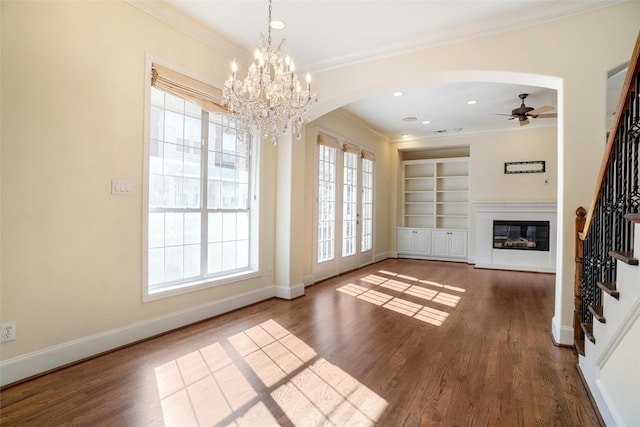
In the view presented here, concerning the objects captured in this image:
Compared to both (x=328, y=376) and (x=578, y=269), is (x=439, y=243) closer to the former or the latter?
(x=578, y=269)

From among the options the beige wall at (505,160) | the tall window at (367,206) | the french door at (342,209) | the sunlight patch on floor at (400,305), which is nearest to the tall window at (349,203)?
the french door at (342,209)

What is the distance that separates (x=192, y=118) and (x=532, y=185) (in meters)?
7.18

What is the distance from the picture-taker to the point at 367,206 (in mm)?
7770

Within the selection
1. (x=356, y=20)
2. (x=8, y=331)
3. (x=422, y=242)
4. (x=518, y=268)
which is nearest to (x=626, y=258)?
(x=356, y=20)

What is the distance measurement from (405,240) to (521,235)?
2.68m

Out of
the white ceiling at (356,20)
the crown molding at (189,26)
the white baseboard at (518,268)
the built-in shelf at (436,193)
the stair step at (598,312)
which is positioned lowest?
the white baseboard at (518,268)

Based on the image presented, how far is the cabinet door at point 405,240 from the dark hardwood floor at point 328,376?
15.3ft

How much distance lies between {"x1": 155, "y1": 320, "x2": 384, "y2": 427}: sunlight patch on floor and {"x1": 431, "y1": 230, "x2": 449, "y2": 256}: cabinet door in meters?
6.32

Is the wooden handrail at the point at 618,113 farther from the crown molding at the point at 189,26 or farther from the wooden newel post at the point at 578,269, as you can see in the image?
the crown molding at the point at 189,26

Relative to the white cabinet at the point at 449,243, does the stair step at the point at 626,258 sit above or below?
above

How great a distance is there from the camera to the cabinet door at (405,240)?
8.91 meters

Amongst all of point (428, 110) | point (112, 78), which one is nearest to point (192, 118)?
point (112, 78)

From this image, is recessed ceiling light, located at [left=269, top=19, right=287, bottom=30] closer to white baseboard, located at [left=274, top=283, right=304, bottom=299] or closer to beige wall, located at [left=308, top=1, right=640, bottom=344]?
beige wall, located at [left=308, top=1, right=640, bottom=344]

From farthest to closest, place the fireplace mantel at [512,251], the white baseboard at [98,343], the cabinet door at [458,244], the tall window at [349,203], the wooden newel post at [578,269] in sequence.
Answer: the cabinet door at [458,244], the fireplace mantel at [512,251], the tall window at [349,203], the wooden newel post at [578,269], the white baseboard at [98,343]
